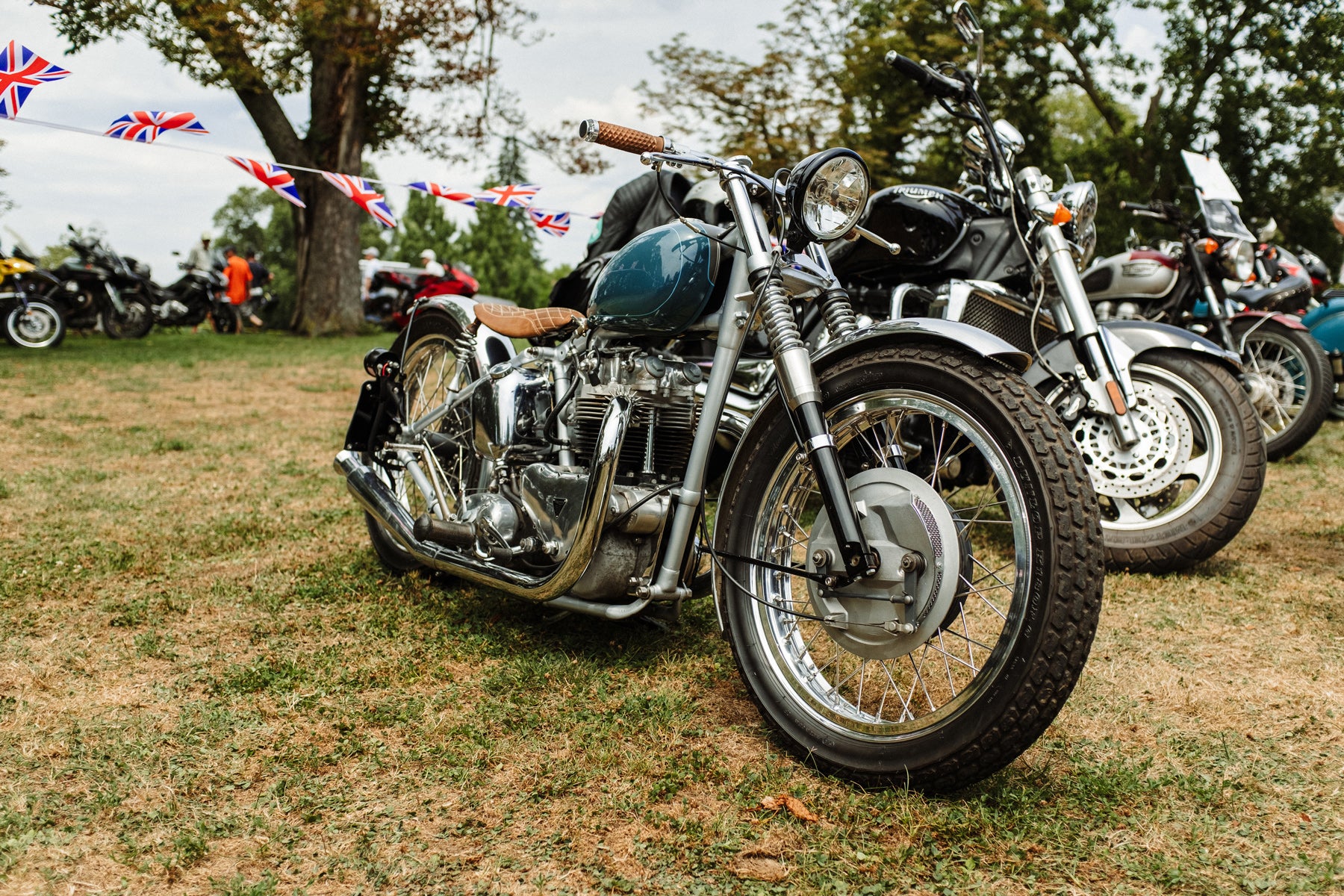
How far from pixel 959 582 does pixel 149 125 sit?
4.63 meters

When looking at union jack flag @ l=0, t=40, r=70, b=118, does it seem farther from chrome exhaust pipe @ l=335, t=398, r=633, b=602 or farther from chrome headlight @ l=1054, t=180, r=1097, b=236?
chrome headlight @ l=1054, t=180, r=1097, b=236

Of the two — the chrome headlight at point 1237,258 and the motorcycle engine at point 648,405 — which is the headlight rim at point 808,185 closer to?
the motorcycle engine at point 648,405

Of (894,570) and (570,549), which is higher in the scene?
(894,570)

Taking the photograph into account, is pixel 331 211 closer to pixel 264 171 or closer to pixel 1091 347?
pixel 264 171

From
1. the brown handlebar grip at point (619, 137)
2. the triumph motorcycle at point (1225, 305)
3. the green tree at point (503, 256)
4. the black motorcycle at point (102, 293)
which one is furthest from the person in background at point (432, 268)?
the green tree at point (503, 256)

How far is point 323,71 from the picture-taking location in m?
15.9

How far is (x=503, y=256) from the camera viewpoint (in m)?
55.8

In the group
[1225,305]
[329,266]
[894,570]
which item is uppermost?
[1225,305]

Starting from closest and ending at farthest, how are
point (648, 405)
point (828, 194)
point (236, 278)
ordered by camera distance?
point (828, 194)
point (648, 405)
point (236, 278)

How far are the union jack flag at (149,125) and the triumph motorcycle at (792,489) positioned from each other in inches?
97.6

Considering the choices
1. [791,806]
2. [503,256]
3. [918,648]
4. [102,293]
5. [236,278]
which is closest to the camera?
[791,806]

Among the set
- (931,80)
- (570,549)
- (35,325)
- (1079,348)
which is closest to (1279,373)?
(1079,348)

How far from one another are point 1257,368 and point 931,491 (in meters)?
4.88

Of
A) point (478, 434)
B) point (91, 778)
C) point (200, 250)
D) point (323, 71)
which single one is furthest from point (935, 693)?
point (200, 250)
